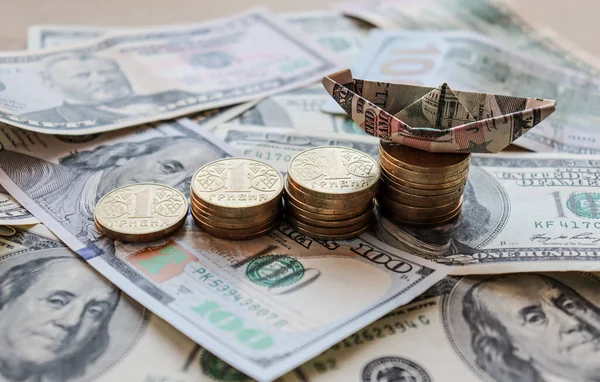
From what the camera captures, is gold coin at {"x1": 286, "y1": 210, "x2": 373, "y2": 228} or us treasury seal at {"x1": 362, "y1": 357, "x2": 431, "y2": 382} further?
gold coin at {"x1": 286, "y1": 210, "x2": 373, "y2": 228}

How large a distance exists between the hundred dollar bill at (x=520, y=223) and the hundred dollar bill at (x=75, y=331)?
0.30m

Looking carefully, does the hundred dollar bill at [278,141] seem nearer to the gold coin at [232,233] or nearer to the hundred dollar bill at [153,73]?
the hundred dollar bill at [153,73]

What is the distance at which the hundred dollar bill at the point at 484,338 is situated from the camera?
0.70 metres

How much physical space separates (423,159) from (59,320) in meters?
0.43

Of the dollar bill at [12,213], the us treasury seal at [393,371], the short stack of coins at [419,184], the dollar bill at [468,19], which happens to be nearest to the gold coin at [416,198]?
the short stack of coins at [419,184]

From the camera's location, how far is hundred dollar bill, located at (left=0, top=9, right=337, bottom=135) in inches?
42.7

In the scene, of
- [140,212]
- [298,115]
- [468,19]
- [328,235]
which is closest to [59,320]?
[140,212]

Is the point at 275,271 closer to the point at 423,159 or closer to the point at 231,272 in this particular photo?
the point at 231,272

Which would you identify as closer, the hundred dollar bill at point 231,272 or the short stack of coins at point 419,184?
the hundred dollar bill at point 231,272

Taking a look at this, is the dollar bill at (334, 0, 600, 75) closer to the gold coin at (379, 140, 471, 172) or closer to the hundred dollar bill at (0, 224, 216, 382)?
the gold coin at (379, 140, 471, 172)

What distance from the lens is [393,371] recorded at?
70cm

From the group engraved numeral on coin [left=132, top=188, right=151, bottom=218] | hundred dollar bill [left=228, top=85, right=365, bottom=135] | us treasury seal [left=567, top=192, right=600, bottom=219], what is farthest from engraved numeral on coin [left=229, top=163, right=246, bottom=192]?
us treasury seal [left=567, top=192, right=600, bottom=219]

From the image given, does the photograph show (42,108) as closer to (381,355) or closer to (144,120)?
(144,120)

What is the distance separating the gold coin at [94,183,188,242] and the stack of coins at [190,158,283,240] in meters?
0.03
